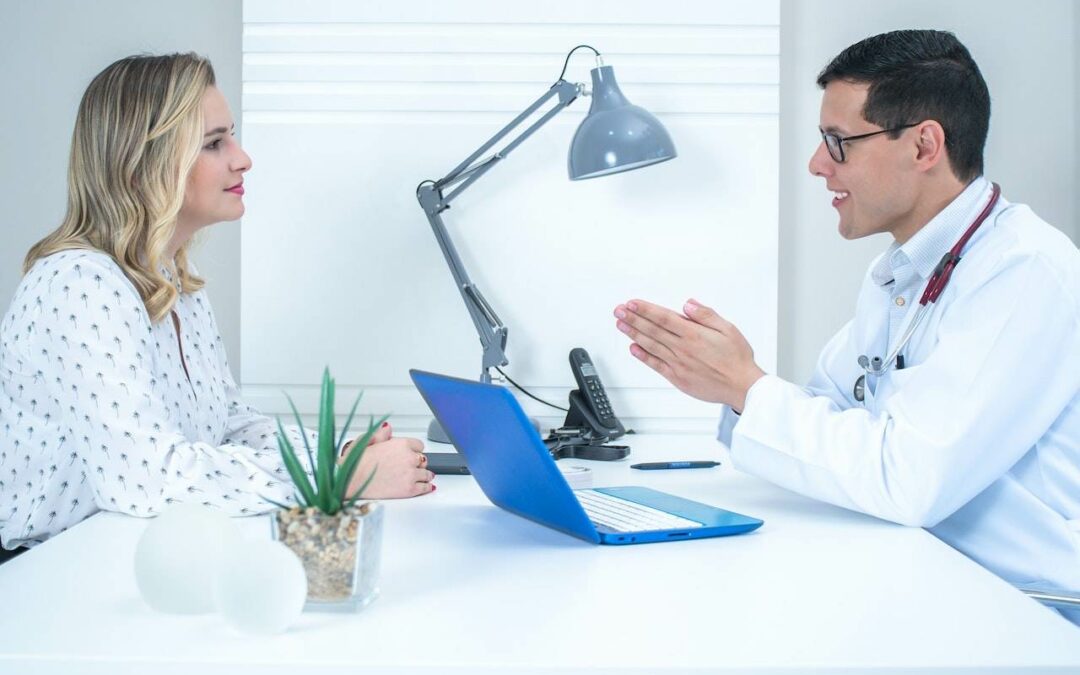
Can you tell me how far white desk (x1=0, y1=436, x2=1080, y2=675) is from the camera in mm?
843

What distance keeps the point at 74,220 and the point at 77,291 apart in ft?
0.85

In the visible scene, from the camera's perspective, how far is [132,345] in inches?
58.4

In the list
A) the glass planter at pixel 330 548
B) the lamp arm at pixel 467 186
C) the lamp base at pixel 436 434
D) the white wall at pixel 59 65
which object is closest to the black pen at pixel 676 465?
the lamp base at pixel 436 434

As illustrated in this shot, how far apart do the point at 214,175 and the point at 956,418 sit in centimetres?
126

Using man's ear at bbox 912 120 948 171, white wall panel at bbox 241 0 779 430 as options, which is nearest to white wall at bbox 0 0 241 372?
white wall panel at bbox 241 0 779 430

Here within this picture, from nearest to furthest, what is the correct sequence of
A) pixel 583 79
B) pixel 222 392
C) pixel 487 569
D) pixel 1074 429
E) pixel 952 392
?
pixel 487 569 → pixel 952 392 → pixel 1074 429 → pixel 222 392 → pixel 583 79

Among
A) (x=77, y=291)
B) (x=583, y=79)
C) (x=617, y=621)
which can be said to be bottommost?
(x=617, y=621)

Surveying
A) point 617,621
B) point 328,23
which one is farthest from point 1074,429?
point 328,23

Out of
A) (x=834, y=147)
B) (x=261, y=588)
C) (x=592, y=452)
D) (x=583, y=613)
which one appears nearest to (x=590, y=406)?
(x=592, y=452)

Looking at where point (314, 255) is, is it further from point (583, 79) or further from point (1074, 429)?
point (1074, 429)

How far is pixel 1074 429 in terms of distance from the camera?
58.3 inches

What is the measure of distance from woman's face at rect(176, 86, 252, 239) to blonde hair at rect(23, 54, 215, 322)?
0.15ft

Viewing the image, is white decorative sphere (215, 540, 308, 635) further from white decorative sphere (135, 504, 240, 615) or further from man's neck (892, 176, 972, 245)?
man's neck (892, 176, 972, 245)

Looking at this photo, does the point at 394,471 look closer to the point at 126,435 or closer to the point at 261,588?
the point at 126,435
